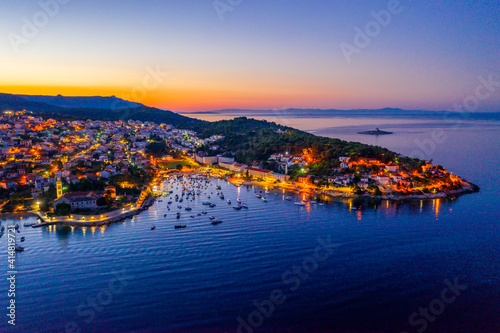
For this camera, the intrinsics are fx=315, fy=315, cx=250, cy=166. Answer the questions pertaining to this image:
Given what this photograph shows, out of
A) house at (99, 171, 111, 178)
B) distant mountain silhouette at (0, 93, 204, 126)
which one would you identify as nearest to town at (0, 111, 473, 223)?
house at (99, 171, 111, 178)

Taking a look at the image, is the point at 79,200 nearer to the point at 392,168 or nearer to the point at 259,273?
the point at 259,273

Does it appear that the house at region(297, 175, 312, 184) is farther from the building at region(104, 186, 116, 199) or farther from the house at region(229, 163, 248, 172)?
the building at region(104, 186, 116, 199)

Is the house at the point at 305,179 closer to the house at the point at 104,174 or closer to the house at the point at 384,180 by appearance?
the house at the point at 384,180

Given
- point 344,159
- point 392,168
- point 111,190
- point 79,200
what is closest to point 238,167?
point 344,159

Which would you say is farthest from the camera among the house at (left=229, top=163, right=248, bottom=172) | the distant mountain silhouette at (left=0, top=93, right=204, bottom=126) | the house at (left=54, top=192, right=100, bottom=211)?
the distant mountain silhouette at (left=0, top=93, right=204, bottom=126)

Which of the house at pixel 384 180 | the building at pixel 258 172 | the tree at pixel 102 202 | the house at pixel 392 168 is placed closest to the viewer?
the tree at pixel 102 202

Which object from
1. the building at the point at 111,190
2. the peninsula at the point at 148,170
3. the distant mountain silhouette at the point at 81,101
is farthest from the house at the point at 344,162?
the distant mountain silhouette at the point at 81,101
